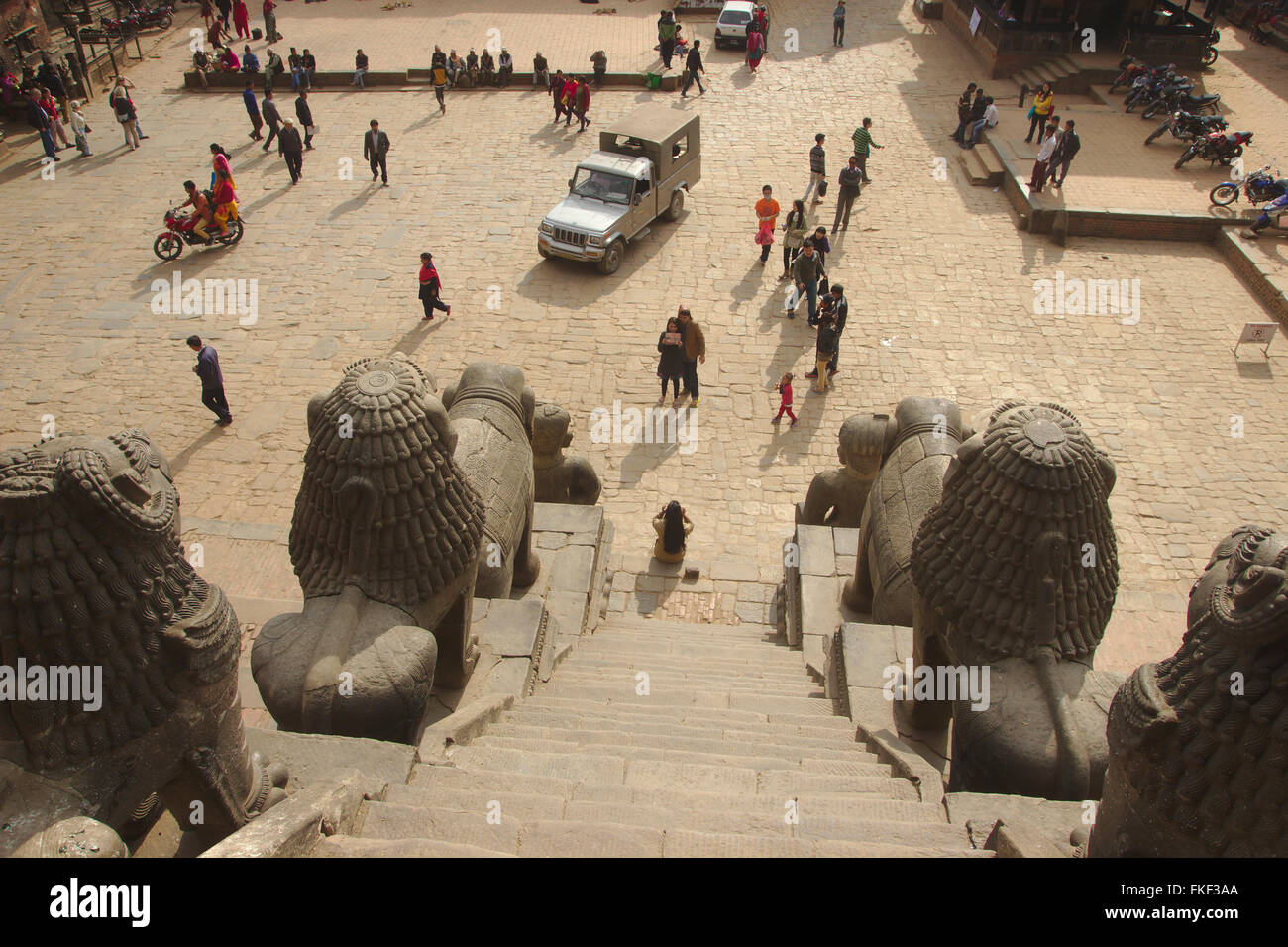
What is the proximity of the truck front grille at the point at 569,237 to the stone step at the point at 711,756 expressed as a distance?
1003cm

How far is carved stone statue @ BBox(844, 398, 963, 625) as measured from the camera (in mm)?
6480

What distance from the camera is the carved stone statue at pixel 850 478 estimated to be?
767 centimetres

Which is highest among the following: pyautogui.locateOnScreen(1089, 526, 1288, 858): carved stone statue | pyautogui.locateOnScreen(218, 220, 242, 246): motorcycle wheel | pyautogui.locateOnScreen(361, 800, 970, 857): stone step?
pyautogui.locateOnScreen(1089, 526, 1288, 858): carved stone statue

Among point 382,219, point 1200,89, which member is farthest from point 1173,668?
point 1200,89

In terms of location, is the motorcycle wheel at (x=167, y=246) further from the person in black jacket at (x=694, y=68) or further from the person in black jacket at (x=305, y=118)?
the person in black jacket at (x=694, y=68)

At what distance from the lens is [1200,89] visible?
68.0ft

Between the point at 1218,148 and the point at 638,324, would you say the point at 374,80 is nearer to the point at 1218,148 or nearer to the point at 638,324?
the point at 638,324

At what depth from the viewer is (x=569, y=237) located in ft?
46.5

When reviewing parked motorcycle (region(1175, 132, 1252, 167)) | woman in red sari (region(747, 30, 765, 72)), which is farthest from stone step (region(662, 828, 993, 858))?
woman in red sari (region(747, 30, 765, 72))

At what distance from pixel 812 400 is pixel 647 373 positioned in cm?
222

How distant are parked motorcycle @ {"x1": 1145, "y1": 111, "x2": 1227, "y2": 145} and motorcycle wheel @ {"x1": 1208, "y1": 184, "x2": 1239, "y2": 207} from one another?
2.33 meters

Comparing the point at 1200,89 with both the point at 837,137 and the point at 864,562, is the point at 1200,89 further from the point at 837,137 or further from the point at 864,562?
the point at 864,562

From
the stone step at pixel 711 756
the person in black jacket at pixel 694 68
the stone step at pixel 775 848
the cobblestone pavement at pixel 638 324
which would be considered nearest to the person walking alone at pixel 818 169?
the cobblestone pavement at pixel 638 324

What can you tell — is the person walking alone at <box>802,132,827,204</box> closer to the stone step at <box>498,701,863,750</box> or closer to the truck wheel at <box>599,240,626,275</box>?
the truck wheel at <box>599,240,626,275</box>
